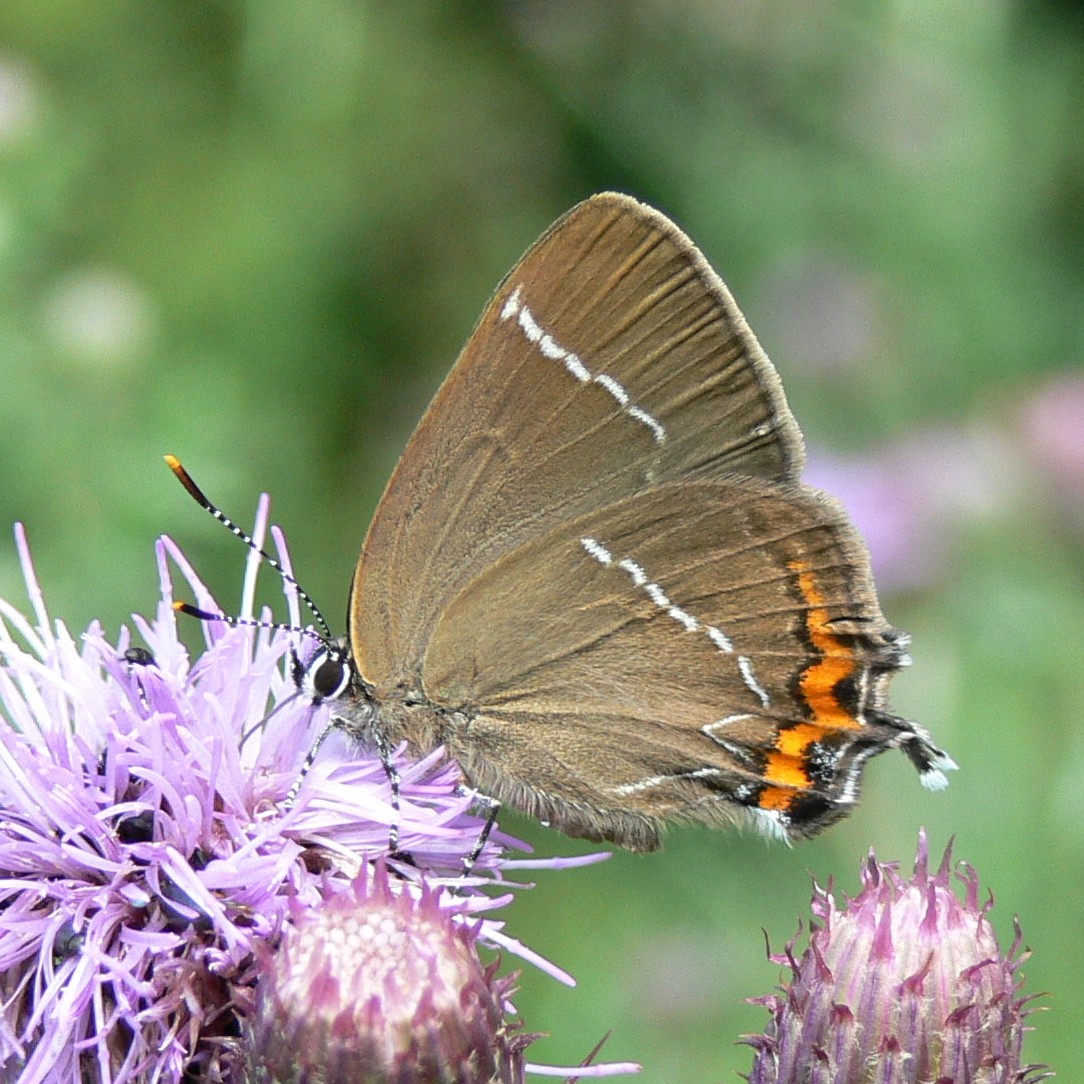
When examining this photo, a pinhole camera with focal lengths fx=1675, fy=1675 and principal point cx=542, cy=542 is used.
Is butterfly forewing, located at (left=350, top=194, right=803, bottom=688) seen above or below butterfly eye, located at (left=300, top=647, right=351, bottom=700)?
above

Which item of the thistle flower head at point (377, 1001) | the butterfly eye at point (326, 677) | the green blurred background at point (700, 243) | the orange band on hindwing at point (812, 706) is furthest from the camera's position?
the green blurred background at point (700, 243)

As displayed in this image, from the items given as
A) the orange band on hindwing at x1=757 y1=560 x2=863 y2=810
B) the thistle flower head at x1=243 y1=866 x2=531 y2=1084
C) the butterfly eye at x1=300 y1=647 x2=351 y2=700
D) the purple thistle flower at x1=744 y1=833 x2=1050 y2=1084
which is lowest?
the thistle flower head at x1=243 y1=866 x2=531 y2=1084

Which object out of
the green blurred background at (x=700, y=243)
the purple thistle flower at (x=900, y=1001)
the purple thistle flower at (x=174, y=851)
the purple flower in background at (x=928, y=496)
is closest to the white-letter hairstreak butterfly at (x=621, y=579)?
the purple thistle flower at (x=174, y=851)

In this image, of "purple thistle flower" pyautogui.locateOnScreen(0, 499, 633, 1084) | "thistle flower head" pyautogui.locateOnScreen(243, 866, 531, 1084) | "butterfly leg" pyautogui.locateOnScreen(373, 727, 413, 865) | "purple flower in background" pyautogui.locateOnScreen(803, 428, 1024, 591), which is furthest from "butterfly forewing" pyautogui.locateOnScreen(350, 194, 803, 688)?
"purple flower in background" pyautogui.locateOnScreen(803, 428, 1024, 591)

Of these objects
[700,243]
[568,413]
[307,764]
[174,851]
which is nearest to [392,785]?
[307,764]

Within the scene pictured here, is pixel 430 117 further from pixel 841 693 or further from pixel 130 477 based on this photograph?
pixel 841 693

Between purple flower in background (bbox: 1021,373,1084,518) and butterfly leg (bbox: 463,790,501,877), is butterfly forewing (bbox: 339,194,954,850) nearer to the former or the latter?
butterfly leg (bbox: 463,790,501,877)

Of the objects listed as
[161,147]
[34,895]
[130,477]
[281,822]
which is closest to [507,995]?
[281,822]

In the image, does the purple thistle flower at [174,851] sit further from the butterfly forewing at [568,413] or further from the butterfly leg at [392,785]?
the butterfly forewing at [568,413]
